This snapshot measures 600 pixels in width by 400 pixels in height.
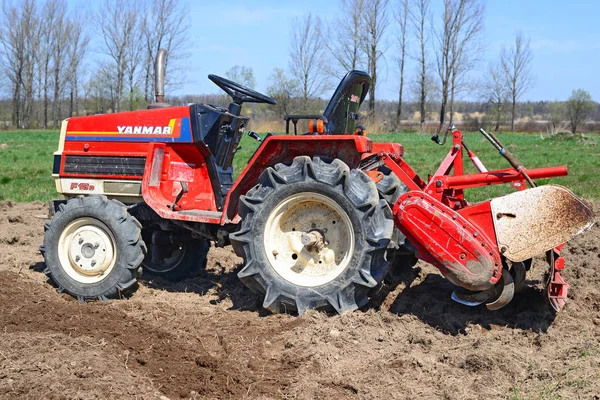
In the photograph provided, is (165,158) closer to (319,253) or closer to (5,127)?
(319,253)

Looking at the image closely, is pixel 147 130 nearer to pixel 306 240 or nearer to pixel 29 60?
pixel 306 240

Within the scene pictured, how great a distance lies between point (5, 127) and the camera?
6094 cm

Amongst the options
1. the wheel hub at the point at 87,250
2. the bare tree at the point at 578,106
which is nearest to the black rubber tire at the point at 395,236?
the wheel hub at the point at 87,250

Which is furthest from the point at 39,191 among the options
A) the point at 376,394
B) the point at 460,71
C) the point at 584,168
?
the point at 460,71

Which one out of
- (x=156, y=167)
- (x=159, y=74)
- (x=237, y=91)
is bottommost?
(x=156, y=167)

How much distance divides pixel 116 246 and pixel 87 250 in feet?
0.96

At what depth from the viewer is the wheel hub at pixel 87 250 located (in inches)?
213

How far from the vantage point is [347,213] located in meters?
4.71

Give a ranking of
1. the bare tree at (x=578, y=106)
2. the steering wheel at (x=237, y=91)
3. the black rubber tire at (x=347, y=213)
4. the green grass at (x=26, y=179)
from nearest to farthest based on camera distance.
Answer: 1. the black rubber tire at (x=347, y=213)
2. the steering wheel at (x=237, y=91)
3. the green grass at (x=26, y=179)
4. the bare tree at (x=578, y=106)

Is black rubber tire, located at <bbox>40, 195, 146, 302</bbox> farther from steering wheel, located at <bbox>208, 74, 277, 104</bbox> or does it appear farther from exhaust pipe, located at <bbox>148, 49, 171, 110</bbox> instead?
steering wheel, located at <bbox>208, 74, 277, 104</bbox>

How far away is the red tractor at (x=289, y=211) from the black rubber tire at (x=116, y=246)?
0.03 feet

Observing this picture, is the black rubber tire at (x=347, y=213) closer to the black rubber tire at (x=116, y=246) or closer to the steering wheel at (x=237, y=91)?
the black rubber tire at (x=116, y=246)

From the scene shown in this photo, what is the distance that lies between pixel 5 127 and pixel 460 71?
40.6 meters

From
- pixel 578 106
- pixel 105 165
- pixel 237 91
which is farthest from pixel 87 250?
pixel 578 106
